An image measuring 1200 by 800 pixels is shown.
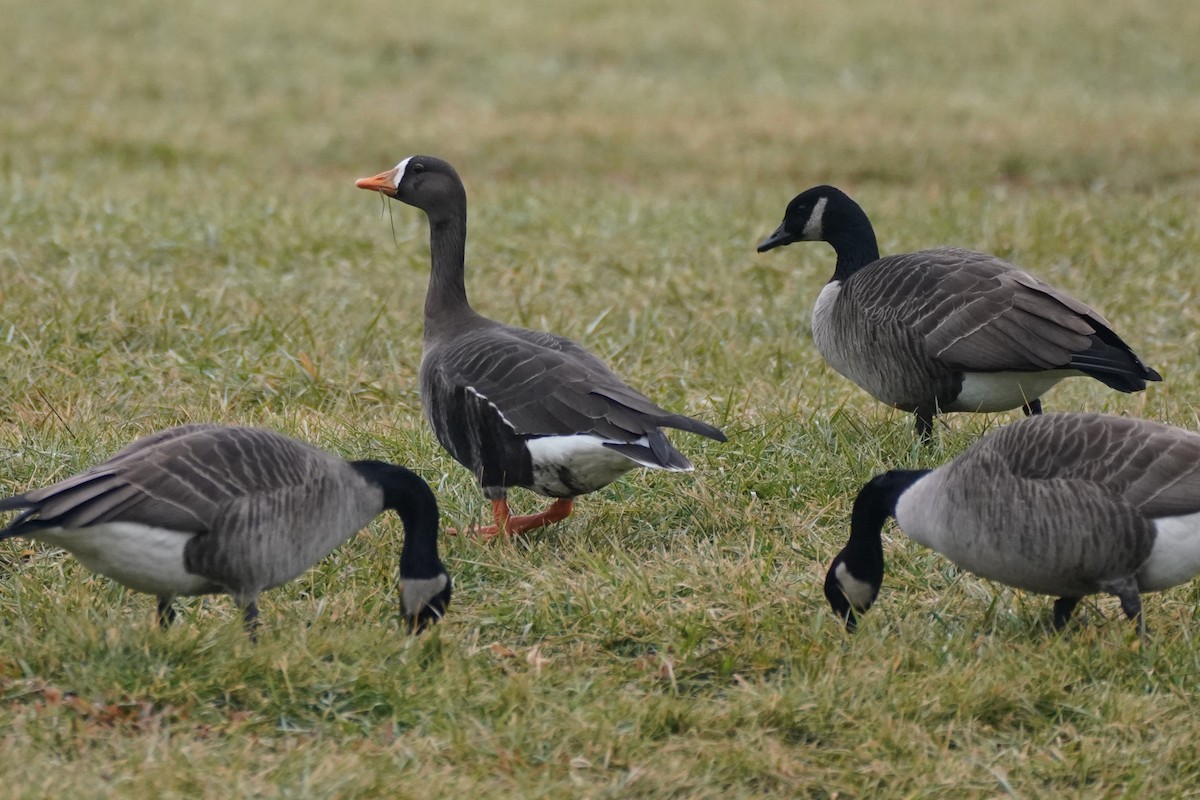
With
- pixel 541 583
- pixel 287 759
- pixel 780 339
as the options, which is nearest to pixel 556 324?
pixel 780 339

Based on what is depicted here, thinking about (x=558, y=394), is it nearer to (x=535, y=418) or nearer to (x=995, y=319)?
(x=535, y=418)

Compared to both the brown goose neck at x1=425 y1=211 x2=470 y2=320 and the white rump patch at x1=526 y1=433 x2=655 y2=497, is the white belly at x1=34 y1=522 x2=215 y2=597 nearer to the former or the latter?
the white rump patch at x1=526 y1=433 x2=655 y2=497

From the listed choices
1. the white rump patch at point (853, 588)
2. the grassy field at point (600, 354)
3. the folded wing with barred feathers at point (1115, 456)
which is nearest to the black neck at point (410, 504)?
the grassy field at point (600, 354)

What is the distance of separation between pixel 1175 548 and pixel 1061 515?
353 mm

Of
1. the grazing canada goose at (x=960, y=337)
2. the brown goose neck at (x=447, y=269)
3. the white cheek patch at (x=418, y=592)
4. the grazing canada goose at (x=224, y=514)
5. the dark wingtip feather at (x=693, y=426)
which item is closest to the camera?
the grazing canada goose at (x=224, y=514)

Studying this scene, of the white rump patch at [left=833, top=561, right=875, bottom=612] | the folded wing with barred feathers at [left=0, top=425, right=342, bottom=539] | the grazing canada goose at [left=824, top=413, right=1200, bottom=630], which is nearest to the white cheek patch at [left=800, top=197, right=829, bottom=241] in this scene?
the grazing canada goose at [left=824, top=413, right=1200, bottom=630]

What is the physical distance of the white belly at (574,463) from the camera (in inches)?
206

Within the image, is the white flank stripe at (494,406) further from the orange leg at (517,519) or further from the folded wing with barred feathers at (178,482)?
the folded wing with barred feathers at (178,482)

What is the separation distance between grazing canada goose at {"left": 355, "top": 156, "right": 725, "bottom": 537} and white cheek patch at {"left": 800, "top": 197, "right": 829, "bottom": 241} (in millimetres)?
1826

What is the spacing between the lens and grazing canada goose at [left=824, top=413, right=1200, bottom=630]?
14.6 feet

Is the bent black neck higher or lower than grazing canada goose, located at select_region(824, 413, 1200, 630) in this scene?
higher

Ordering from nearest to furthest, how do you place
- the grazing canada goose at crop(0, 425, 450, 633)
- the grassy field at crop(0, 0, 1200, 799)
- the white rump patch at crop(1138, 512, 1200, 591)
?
the grassy field at crop(0, 0, 1200, 799) < the grazing canada goose at crop(0, 425, 450, 633) < the white rump patch at crop(1138, 512, 1200, 591)

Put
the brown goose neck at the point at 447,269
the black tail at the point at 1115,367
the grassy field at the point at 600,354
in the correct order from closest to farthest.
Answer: the grassy field at the point at 600,354
the black tail at the point at 1115,367
the brown goose neck at the point at 447,269

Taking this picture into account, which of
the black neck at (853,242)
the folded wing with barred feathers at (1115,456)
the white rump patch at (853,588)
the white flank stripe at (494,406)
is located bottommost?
the white rump patch at (853,588)
